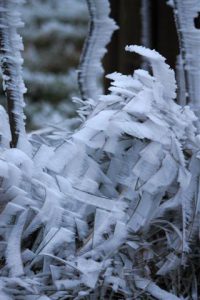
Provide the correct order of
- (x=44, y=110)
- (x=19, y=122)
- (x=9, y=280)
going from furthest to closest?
(x=44, y=110)
(x=19, y=122)
(x=9, y=280)

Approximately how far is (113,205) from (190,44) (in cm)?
25

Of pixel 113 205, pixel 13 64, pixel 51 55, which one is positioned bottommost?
pixel 51 55

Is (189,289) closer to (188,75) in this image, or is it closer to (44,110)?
(188,75)

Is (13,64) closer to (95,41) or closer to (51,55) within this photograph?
(95,41)

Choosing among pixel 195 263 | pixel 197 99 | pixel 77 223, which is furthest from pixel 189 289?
pixel 197 99

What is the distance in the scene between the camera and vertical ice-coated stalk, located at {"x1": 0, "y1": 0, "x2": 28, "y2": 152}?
693mm

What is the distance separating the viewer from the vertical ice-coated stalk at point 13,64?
693mm

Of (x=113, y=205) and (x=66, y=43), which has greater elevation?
(x=113, y=205)

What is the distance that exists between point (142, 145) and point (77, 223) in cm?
12

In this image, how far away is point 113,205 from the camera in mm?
621

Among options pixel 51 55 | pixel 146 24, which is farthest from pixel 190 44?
pixel 51 55

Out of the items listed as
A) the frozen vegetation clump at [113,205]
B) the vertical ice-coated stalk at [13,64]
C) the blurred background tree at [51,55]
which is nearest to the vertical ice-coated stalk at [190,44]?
the frozen vegetation clump at [113,205]

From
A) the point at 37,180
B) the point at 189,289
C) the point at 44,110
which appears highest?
the point at 37,180

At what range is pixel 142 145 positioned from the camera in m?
0.65
